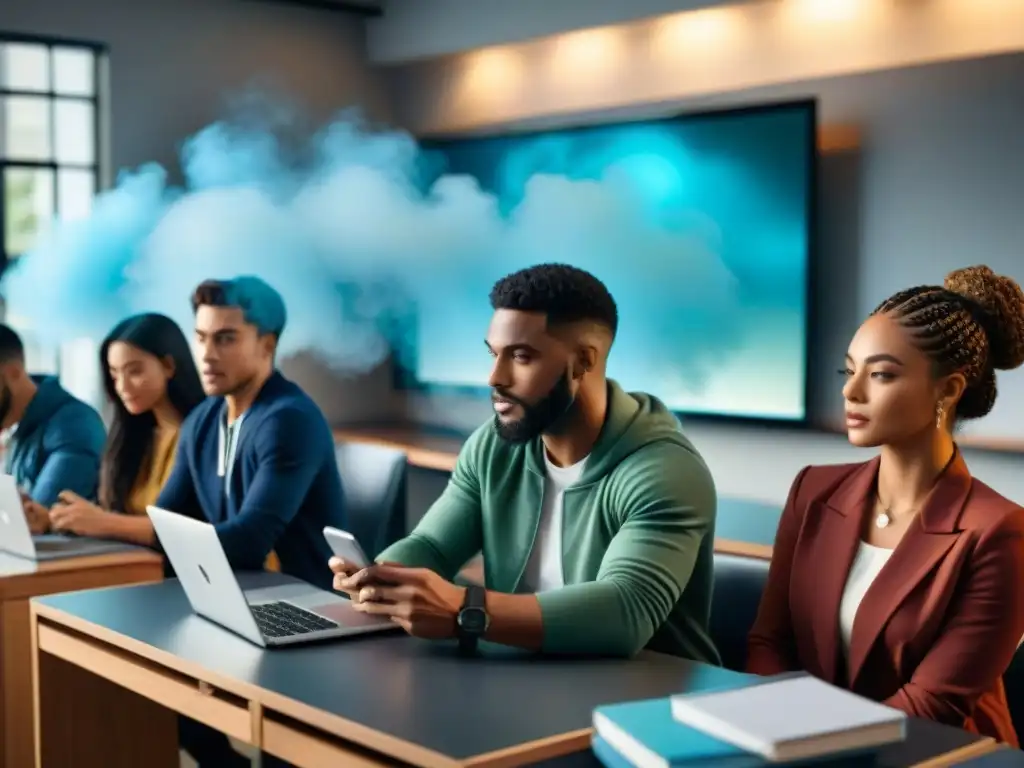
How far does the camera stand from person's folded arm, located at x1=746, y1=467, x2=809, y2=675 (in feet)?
6.56

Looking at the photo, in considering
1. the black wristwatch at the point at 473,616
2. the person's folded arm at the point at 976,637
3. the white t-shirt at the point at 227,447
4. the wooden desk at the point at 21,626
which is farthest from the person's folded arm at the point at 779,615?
the wooden desk at the point at 21,626

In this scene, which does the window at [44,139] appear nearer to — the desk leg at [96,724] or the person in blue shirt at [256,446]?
the person in blue shirt at [256,446]

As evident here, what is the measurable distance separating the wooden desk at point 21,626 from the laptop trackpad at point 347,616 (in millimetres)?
826

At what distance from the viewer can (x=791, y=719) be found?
1.40m

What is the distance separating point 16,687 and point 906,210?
2.68m

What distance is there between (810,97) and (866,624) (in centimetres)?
250

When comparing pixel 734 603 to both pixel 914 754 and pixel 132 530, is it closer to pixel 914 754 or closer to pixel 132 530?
pixel 914 754

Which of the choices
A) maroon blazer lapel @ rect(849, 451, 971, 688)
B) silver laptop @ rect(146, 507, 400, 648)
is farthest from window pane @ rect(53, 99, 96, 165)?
maroon blazer lapel @ rect(849, 451, 971, 688)

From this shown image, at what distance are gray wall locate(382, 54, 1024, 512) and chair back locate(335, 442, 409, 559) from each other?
4.78 ft

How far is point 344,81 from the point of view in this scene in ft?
18.3

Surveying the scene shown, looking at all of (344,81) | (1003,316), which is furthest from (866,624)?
(344,81)

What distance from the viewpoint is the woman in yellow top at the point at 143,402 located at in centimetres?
332

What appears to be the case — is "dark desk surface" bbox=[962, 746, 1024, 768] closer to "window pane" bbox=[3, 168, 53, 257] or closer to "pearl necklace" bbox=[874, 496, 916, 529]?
"pearl necklace" bbox=[874, 496, 916, 529]

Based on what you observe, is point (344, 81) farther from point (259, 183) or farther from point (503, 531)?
point (503, 531)
